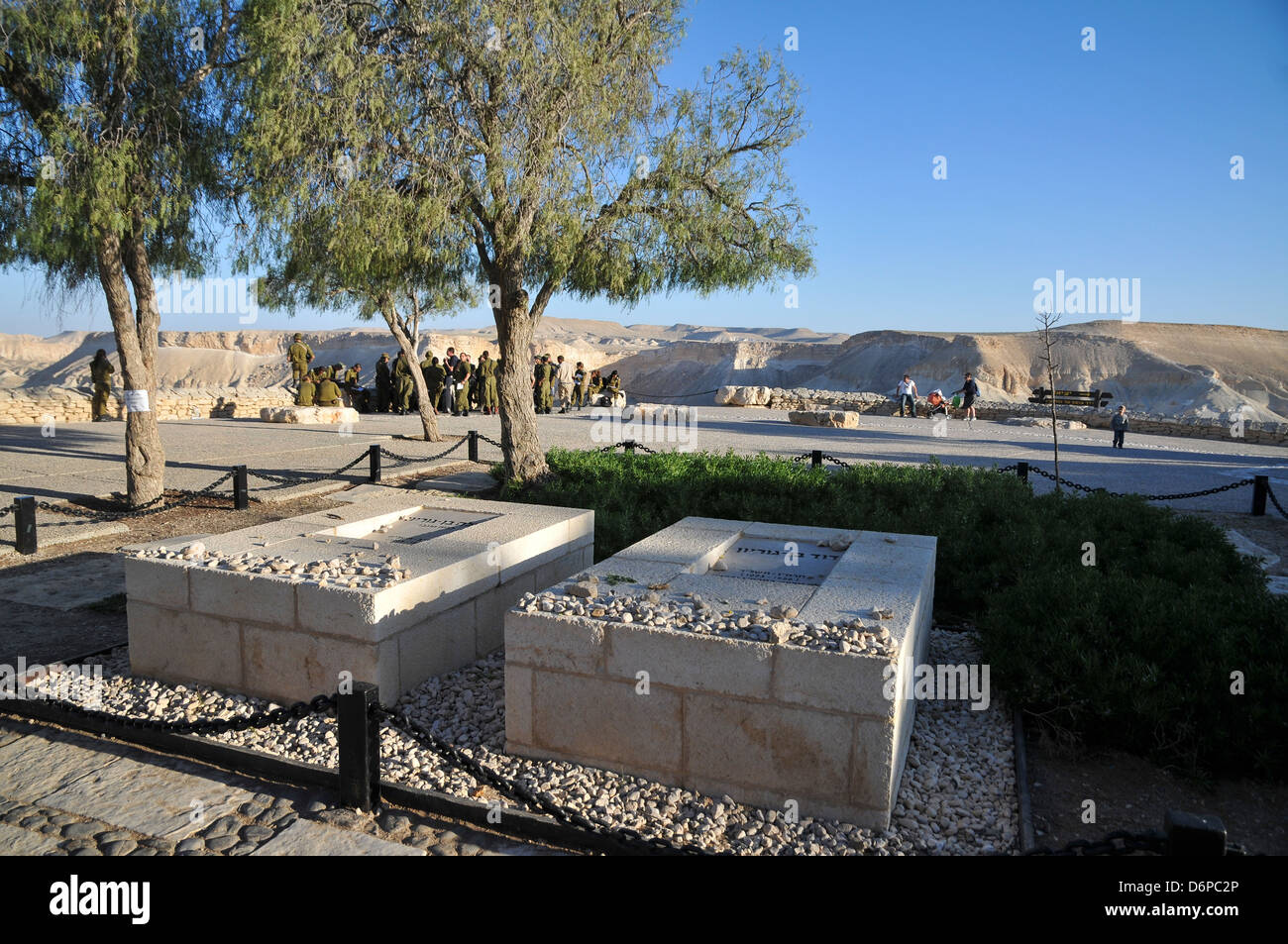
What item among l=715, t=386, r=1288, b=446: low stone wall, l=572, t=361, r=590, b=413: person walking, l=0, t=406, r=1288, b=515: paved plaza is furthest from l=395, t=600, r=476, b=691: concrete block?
l=715, t=386, r=1288, b=446: low stone wall

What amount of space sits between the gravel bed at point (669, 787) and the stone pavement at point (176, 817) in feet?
1.07

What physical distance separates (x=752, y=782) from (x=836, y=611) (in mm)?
879

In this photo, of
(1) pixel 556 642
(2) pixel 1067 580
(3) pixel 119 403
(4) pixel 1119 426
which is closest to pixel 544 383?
(3) pixel 119 403

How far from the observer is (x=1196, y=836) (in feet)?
8.18

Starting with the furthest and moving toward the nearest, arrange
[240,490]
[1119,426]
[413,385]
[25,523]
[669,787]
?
[413,385]
[1119,426]
[240,490]
[25,523]
[669,787]

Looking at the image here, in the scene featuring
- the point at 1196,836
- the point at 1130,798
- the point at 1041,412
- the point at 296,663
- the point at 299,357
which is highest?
the point at 299,357

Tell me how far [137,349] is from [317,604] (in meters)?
6.09

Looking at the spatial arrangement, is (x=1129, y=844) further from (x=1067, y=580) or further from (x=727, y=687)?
(x=1067, y=580)

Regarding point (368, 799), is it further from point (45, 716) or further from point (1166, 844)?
point (1166, 844)

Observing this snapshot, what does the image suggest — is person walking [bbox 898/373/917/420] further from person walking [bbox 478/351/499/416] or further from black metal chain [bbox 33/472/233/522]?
black metal chain [bbox 33/472/233/522]

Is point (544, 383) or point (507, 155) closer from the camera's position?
point (507, 155)

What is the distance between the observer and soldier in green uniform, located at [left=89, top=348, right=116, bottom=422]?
19719 mm

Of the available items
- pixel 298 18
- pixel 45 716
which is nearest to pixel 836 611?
pixel 45 716

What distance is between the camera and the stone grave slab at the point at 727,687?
11.4 ft
